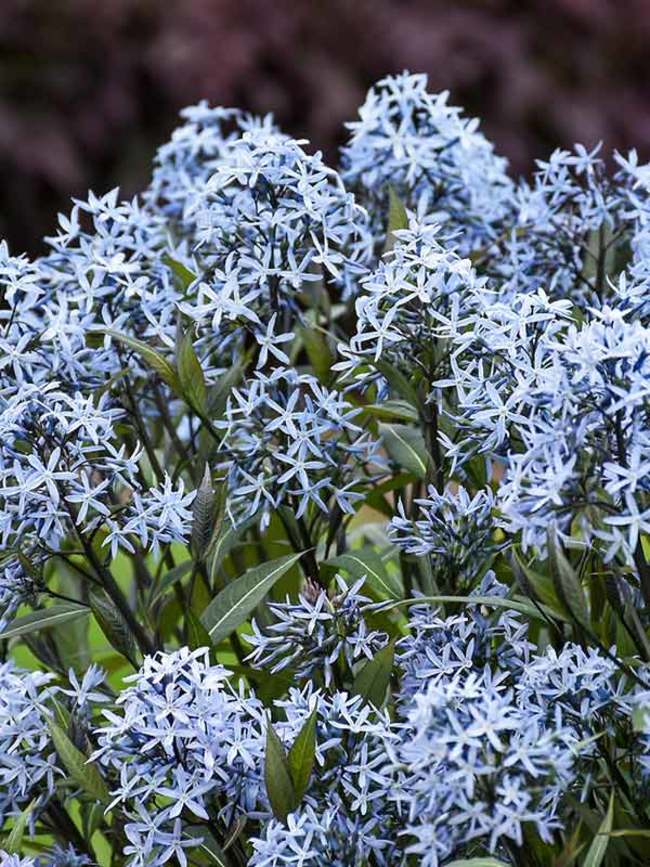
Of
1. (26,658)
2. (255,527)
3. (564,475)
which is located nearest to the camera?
(564,475)

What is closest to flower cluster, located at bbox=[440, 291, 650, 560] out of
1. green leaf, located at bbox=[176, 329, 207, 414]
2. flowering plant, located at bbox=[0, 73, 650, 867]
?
flowering plant, located at bbox=[0, 73, 650, 867]

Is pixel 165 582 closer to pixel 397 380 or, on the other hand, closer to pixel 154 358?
pixel 154 358

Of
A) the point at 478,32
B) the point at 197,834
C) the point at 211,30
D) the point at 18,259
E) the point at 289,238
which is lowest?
the point at 197,834

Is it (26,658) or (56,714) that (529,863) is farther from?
(26,658)

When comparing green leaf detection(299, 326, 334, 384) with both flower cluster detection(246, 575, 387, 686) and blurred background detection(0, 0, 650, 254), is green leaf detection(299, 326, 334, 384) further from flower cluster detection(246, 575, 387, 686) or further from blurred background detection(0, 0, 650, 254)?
blurred background detection(0, 0, 650, 254)

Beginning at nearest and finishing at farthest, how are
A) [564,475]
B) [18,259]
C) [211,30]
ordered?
[564,475] < [18,259] < [211,30]

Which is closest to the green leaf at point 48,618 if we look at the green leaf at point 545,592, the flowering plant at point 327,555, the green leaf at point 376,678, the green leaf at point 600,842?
the flowering plant at point 327,555

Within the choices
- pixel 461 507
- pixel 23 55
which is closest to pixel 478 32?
pixel 23 55

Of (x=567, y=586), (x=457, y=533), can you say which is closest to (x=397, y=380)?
(x=457, y=533)
